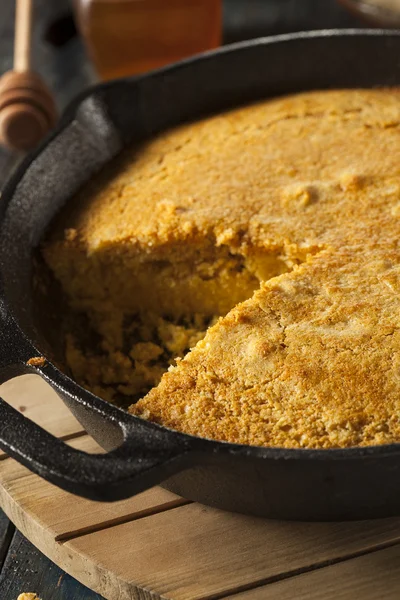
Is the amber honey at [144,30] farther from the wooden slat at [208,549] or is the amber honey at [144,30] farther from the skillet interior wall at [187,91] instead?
the wooden slat at [208,549]

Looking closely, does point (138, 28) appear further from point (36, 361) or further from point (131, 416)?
point (131, 416)

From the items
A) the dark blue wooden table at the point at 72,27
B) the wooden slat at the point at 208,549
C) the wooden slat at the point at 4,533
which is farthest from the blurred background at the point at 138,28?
the wooden slat at the point at 208,549

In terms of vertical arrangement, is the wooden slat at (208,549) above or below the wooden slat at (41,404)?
below

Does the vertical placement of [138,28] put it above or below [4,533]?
above

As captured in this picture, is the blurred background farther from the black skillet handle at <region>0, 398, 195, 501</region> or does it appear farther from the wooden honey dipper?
the black skillet handle at <region>0, 398, 195, 501</region>

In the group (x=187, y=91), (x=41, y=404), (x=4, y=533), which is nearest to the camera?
(x=4, y=533)

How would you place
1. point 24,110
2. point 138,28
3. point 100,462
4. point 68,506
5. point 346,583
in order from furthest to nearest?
point 138,28 < point 24,110 < point 68,506 < point 346,583 < point 100,462

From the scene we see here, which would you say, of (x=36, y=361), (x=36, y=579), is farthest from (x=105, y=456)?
(x=36, y=579)

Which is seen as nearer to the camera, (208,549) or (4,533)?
(208,549)

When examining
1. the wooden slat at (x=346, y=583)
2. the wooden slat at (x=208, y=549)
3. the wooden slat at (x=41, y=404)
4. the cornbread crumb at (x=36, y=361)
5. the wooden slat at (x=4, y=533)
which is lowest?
the wooden slat at (x=4, y=533)
